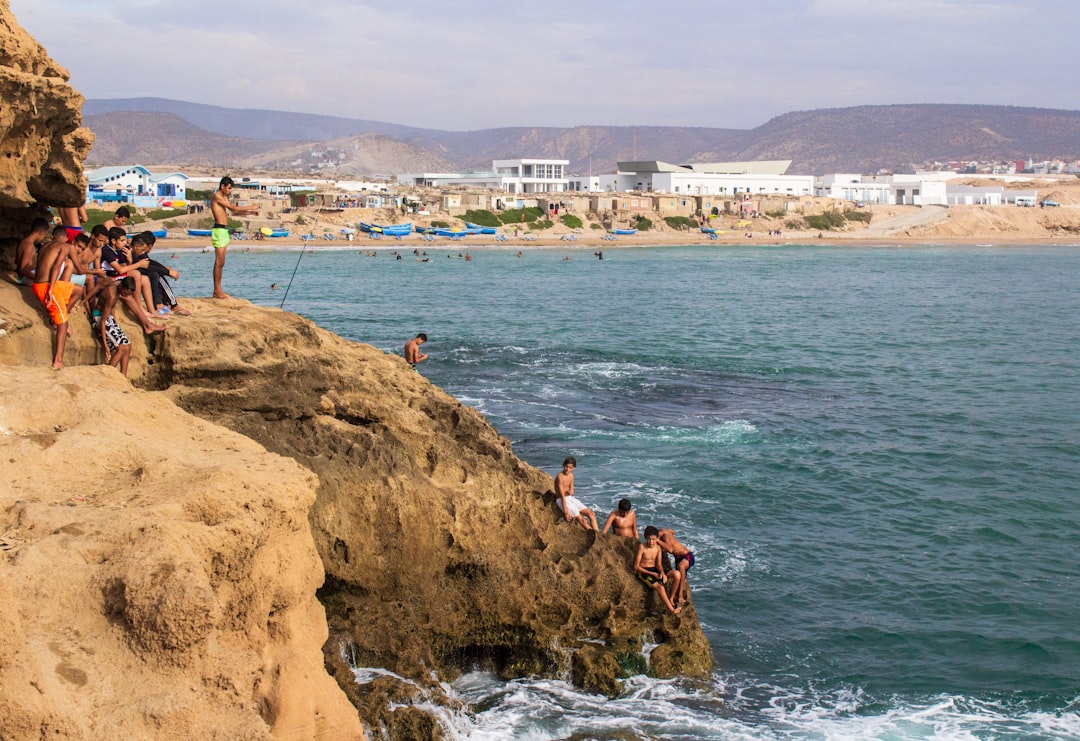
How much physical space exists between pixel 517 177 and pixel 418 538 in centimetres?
11937

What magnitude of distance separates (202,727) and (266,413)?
485 cm

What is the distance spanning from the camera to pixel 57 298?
9.50 metres

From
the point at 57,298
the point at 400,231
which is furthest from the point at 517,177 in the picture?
the point at 57,298

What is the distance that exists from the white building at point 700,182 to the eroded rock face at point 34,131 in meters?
106

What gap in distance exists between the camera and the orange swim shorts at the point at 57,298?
373 inches

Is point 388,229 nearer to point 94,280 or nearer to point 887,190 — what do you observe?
point 887,190

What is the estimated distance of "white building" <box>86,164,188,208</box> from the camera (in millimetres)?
84562

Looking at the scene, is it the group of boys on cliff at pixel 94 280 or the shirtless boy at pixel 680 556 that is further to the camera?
the shirtless boy at pixel 680 556

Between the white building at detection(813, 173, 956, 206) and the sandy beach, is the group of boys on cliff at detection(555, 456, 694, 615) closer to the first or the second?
the sandy beach

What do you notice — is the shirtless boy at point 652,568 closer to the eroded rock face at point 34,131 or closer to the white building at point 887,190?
the eroded rock face at point 34,131

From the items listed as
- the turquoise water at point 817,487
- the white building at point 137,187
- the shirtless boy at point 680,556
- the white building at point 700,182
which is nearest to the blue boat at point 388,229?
the white building at point 137,187

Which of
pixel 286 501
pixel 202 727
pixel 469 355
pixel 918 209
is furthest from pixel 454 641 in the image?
pixel 918 209

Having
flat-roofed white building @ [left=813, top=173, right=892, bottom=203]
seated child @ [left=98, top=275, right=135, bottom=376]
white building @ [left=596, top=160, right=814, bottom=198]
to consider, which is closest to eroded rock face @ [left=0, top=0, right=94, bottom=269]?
seated child @ [left=98, top=275, right=135, bottom=376]

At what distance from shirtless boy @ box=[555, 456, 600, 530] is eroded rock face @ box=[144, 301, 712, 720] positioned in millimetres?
111
